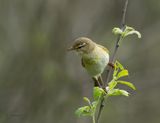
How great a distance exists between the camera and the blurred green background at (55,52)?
32.6ft

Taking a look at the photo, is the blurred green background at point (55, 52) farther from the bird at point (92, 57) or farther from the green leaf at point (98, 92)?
the green leaf at point (98, 92)

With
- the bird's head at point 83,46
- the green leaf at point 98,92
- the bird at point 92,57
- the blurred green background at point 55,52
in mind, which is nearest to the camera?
the green leaf at point 98,92

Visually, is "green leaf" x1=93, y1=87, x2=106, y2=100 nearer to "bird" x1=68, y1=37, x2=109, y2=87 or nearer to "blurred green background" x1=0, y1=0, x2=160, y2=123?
"bird" x1=68, y1=37, x2=109, y2=87

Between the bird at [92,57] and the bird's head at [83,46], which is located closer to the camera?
the bird at [92,57]

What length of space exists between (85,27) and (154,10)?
5.06 feet

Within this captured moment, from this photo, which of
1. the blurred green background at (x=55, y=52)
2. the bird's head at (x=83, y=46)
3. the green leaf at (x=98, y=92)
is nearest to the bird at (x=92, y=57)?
the bird's head at (x=83, y=46)

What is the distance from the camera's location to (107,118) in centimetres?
1185

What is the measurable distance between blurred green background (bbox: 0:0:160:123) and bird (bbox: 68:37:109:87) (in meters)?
3.79

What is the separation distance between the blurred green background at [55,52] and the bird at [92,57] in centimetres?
379

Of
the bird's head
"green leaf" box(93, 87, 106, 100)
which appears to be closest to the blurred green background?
the bird's head

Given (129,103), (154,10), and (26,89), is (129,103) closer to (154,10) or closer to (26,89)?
(154,10)

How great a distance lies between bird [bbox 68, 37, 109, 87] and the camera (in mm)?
4828

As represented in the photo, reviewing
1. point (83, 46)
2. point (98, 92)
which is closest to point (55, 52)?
point (83, 46)

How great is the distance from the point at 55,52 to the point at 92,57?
5304mm
